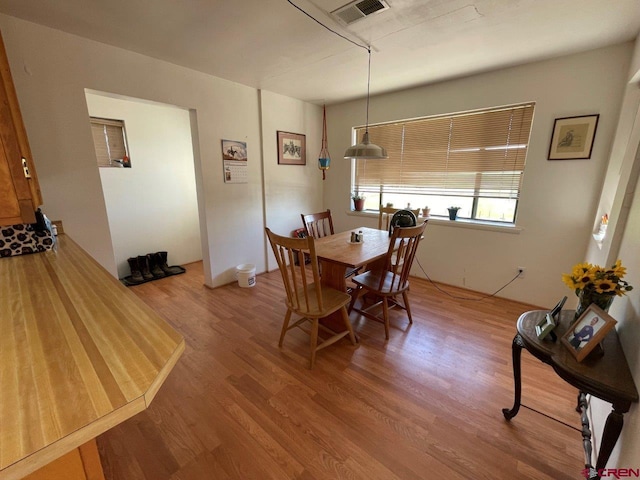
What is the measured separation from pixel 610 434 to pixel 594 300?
0.50m

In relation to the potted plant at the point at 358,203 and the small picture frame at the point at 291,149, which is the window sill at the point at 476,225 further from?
the small picture frame at the point at 291,149

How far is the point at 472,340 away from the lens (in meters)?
2.24

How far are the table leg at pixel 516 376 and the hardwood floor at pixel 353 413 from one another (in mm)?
60

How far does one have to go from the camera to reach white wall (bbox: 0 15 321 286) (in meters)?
1.92

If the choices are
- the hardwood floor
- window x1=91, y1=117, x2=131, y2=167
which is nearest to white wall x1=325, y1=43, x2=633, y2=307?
the hardwood floor

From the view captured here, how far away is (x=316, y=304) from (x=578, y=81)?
2.94 metres

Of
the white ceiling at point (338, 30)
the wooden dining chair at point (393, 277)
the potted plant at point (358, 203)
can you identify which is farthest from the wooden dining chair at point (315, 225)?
the white ceiling at point (338, 30)

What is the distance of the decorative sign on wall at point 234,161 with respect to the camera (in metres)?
3.09

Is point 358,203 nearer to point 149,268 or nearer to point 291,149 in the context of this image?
point 291,149

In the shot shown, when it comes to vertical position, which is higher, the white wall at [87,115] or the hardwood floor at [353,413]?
the white wall at [87,115]

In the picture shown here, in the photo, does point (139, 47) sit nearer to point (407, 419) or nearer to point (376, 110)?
point (376, 110)

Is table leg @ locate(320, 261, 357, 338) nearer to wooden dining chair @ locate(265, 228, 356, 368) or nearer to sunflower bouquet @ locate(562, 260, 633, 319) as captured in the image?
wooden dining chair @ locate(265, 228, 356, 368)

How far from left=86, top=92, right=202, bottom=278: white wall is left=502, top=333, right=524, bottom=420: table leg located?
417 cm

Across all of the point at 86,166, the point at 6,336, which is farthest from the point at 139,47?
the point at 6,336
